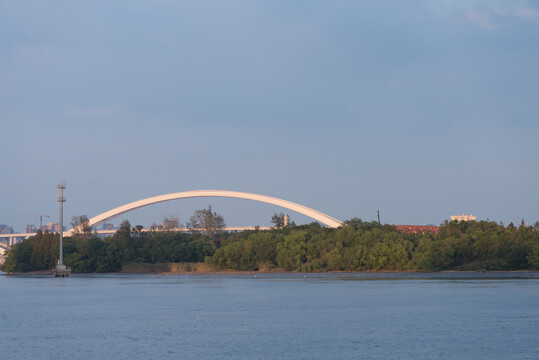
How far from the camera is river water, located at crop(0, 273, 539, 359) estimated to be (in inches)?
969

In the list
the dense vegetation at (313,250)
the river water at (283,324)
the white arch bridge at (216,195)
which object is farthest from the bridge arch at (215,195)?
the river water at (283,324)

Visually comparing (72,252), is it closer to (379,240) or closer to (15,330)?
(379,240)

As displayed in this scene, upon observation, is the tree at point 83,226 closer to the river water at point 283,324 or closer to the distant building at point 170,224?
the distant building at point 170,224

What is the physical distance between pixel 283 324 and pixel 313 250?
49134 mm

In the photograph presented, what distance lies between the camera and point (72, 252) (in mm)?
98938

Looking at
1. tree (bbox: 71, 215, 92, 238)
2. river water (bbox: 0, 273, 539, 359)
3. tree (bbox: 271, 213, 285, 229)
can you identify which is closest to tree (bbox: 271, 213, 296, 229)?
tree (bbox: 271, 213, 285, 229)

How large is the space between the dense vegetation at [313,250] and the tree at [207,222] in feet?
14.5

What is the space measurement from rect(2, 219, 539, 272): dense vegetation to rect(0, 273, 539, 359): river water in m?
17.1

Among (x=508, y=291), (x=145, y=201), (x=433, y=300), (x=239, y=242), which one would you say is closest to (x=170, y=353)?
(x=433, y=300)

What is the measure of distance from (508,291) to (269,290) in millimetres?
16797

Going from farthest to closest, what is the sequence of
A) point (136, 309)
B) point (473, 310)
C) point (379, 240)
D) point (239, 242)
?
point (239, 242)
point (379, 240)
point (136, 309)
point (473, 310)

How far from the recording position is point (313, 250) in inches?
3182

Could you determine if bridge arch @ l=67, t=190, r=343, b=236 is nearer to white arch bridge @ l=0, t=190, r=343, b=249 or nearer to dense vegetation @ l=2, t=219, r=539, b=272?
white arch bridge @ l=0, t=190, r=343, b=249

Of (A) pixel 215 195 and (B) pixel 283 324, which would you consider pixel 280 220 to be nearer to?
(A) pixel 215 195
